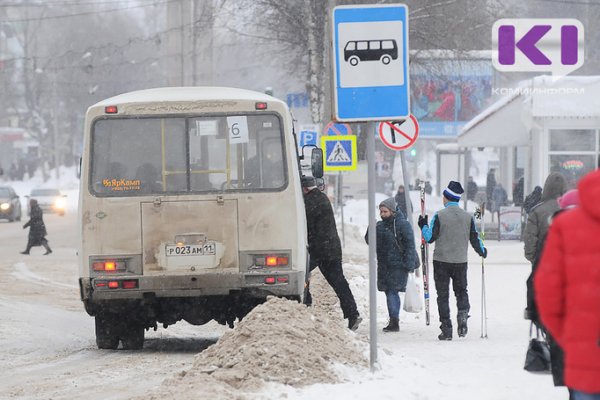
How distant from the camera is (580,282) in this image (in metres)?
4.98

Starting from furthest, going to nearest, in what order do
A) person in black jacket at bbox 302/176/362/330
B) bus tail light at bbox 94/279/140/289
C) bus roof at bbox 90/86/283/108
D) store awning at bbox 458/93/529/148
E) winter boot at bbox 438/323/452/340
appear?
store awning at bbox 458/93/529/148, person in black jacket at bbox 302/176/362/330, winter boot at bbox 438/323/452/340, bus roof at bbox 90/86/283/108, bus tail light at bbox 94/279/140/289

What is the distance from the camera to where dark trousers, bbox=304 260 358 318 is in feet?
46.6

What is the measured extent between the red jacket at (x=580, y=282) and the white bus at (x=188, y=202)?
7.51 meters

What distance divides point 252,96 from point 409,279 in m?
4.42

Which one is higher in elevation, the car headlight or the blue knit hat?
the blue knit hat

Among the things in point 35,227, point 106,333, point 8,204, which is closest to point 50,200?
point 8,204

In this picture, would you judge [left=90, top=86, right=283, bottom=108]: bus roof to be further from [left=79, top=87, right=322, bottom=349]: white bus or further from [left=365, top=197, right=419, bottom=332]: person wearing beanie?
[left=365, top=197, right=419, bottom=332]: person wearing beanie

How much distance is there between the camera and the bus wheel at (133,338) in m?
13.6

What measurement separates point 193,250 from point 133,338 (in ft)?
5.42

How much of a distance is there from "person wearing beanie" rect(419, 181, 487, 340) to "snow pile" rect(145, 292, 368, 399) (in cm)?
272

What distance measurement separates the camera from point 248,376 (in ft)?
28.3

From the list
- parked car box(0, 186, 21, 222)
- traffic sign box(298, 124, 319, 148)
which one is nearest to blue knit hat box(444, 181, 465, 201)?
traffic sign box(298, 124, 319, 148)

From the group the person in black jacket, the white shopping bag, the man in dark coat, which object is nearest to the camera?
the person in black jacket

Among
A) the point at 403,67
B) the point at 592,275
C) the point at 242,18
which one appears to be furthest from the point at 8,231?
the point at 592,275
